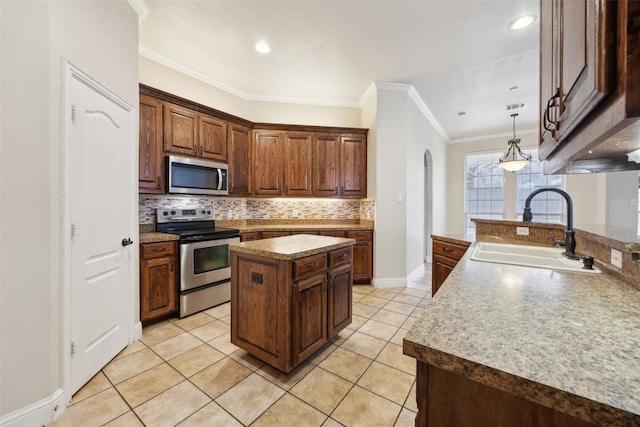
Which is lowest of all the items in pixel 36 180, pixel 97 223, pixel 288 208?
pixel 97 223

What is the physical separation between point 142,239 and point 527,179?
717cm

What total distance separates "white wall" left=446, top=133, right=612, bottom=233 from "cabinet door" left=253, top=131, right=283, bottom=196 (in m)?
4.63

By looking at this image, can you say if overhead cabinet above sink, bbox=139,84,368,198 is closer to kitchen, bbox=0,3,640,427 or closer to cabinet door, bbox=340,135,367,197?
cabinet door, bbox=340,135,367,197

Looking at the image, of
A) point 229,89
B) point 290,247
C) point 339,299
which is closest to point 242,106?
point 229,89

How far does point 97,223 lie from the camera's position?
6.21ft

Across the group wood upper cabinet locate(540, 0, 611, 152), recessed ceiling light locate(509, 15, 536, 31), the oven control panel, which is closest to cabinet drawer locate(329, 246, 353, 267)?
wood upper cabinet locate(540, 0, 611, 152)

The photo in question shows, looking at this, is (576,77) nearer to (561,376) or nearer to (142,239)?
(561,376)

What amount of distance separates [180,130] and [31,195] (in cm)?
185

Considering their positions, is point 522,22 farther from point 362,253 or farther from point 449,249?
point 362,253

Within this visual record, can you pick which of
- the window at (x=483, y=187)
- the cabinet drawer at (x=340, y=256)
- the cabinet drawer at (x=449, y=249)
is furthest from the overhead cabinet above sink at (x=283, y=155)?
the window at (x=483, y=187)

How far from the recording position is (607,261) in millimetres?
1287

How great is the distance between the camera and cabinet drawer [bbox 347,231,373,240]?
3.85 metres

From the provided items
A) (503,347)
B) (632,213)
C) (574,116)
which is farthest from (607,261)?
(632,213)

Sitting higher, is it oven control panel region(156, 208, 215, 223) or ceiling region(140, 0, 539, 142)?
ceiling region(140, 0, 539, 142)
